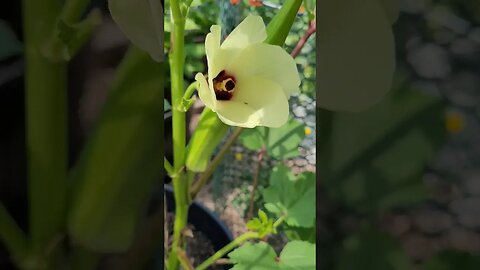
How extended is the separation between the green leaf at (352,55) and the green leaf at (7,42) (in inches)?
9.5

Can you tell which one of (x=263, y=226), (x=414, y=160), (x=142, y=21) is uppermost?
(x=142, y=21)

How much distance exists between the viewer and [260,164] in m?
0.76

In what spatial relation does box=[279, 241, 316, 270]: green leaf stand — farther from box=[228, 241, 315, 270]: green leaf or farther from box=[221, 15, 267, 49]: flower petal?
box=[221, 15, 267, 49]: flower petal

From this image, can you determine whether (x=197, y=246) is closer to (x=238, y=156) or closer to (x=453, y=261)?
(x=238, y=156)

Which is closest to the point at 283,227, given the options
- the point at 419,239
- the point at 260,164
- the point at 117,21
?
the point at 260,164

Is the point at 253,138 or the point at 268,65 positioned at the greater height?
the point at 268,65

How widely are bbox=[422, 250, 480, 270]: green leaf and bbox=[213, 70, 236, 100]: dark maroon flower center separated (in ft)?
0.72

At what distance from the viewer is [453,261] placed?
1.78 feet

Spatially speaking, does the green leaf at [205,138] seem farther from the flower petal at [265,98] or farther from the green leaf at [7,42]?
the green leaf at [7,42]

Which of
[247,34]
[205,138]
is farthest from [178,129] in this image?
[247,34]

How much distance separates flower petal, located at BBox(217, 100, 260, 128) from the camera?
0.53 meters

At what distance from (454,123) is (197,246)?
0.36 meters

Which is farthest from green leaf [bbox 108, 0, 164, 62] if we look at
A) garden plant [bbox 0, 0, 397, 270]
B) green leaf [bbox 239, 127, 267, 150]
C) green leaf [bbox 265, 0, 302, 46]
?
green leaf [bbox 239, 127, 267, 150]

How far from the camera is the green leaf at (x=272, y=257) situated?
0.64 meters
